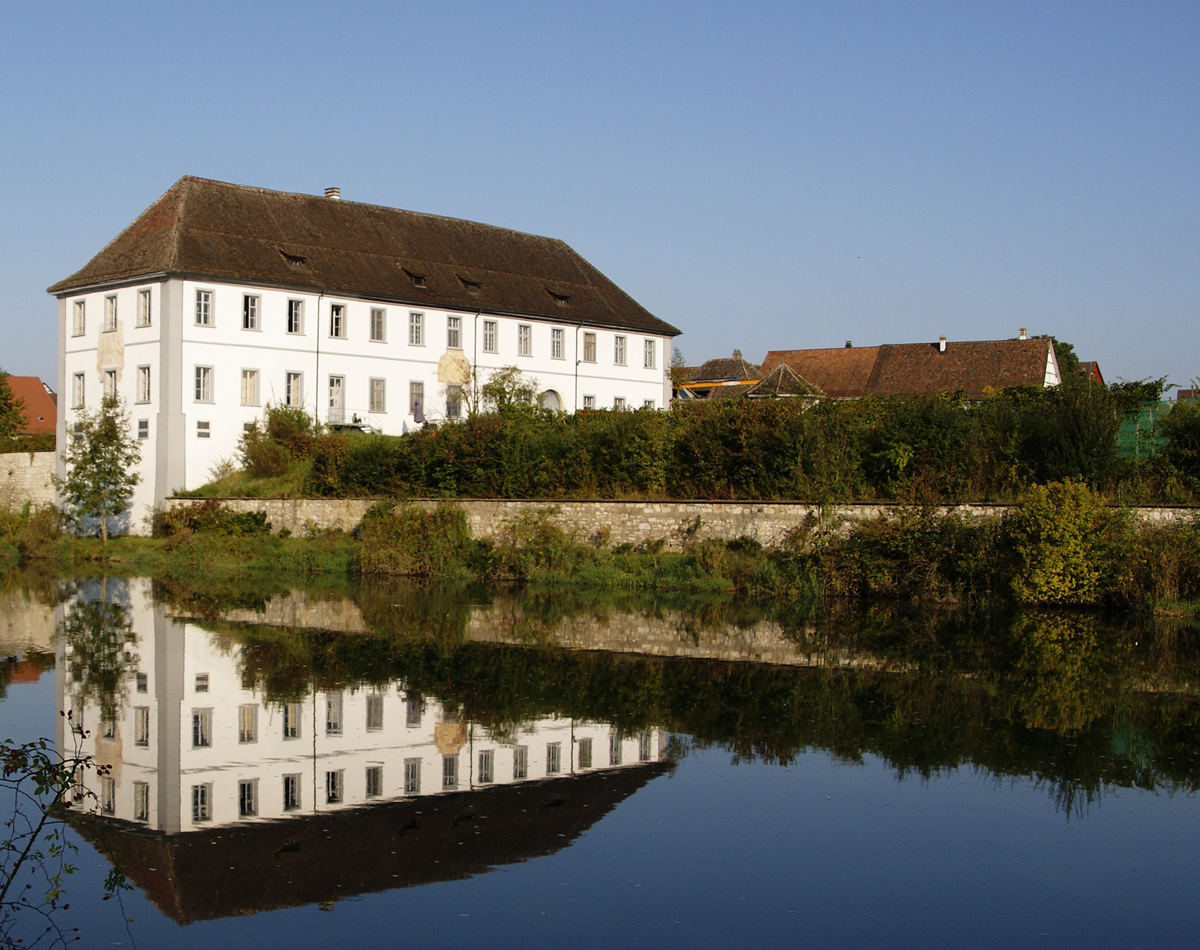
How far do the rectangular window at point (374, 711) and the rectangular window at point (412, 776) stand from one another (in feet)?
4.29

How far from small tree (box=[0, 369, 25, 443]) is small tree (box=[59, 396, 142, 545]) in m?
32.5

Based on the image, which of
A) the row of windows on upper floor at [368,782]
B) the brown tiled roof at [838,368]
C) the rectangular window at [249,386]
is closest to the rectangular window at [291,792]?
the row of windows on upper floor at [368,782]

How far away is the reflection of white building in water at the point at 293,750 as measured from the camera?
8.99m

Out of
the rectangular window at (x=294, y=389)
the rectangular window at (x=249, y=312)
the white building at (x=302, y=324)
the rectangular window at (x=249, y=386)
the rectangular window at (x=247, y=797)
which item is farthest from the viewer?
the rectangular window at (x=294, y=389)

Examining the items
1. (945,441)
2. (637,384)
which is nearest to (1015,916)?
(945,441)

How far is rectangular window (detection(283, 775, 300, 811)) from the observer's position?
887 cm

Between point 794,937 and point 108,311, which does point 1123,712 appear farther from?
point 108,311

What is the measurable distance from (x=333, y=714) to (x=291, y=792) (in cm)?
284

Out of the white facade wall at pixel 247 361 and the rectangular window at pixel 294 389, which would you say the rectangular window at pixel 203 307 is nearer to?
the white facade wall at pixel 247 361

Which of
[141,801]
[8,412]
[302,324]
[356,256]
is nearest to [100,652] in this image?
[141,801]

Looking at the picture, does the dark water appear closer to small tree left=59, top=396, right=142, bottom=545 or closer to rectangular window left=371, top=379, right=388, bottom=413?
small tree left=59, top=396, right=142, bottom=545

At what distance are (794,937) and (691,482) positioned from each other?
76.5 feet

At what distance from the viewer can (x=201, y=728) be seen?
11.4m

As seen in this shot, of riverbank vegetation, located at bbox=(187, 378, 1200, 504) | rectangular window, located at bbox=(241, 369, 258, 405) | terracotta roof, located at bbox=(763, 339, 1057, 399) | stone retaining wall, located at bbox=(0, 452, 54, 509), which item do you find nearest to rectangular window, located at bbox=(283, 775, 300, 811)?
riverbank vegetation, located at bbox=(187, 378, 1200, 504)
